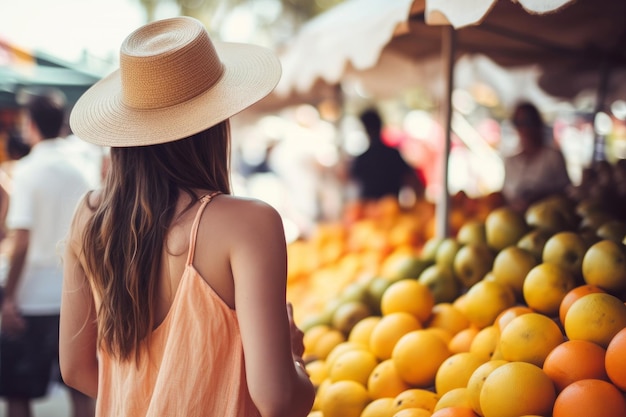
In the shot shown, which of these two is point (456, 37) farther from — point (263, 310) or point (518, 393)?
point (263, 310)

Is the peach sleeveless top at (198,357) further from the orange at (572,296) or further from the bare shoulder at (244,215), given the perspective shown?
the orange at (572,296)

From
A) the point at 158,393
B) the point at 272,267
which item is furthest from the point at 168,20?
the point at 158,393

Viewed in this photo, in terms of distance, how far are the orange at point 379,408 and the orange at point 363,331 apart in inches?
17.4

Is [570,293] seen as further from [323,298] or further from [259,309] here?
[323,298]

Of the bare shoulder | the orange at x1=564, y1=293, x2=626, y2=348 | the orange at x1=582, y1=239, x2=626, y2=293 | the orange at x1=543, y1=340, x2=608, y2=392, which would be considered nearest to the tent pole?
the orange at x1=582, y1=239, x2=626, y2=293

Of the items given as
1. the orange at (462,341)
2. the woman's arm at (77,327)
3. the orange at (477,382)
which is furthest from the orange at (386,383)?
the woman's arm at (77,327)

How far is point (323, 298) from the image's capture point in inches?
144

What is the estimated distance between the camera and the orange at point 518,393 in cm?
152

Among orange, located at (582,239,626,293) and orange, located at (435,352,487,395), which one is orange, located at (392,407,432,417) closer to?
orange, located at (435,352,487,395)

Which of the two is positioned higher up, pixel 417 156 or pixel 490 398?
pixel 490 398

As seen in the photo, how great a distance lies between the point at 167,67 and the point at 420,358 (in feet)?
4.01

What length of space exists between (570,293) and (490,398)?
1.72 ft

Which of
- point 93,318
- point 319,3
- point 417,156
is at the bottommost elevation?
point 417,156

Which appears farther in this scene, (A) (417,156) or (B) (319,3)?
(B) (319,3)
